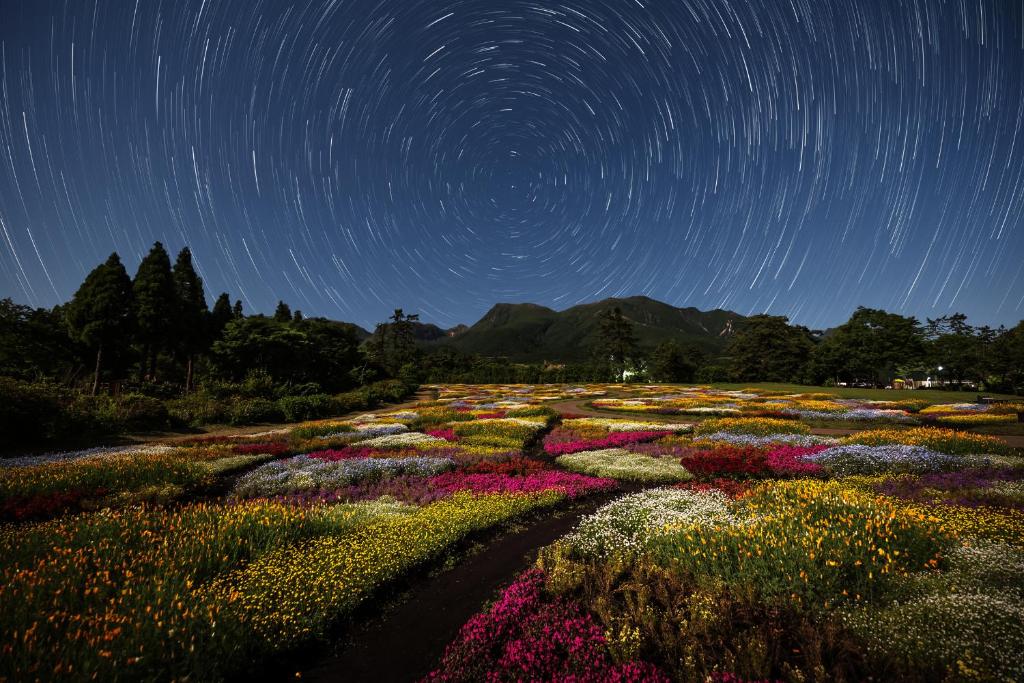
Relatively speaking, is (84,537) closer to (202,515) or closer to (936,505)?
(202,515)

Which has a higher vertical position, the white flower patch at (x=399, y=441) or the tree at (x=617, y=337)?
the tree at (x=617, y=337)

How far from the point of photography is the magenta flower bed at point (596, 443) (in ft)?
63.6

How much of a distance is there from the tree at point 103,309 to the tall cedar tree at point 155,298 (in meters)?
1.16

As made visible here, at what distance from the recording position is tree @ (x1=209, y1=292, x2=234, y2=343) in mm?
51094

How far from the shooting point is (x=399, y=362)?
9812 cm

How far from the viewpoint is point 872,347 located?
65.2 metres

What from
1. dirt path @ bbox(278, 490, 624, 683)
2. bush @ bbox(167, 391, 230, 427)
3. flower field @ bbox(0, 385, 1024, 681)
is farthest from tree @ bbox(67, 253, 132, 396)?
dirt path @ bbox(278, 490, 624, 683)

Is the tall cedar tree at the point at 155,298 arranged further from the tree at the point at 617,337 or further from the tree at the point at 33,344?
the tree at the point at 617,337

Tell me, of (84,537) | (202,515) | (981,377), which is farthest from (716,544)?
(981,377)

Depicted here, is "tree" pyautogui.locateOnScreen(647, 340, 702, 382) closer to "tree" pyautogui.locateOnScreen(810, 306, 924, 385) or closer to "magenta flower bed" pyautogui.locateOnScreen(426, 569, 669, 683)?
"tree" pyautogui.locateOnScreen(810, 306, 924, 385)

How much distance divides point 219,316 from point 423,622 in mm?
64256

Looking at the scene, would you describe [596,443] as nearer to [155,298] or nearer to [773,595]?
[773,595]

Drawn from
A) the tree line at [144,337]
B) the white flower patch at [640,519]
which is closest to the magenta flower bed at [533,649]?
the white flower patch at [640,519]

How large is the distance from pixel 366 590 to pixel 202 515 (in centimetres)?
439
